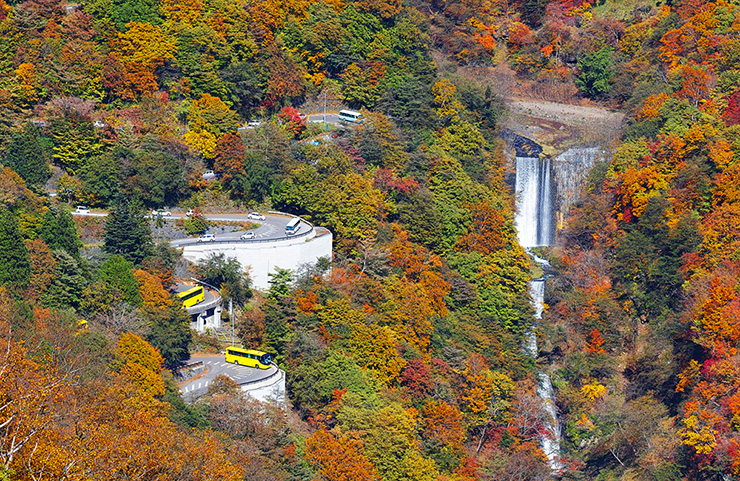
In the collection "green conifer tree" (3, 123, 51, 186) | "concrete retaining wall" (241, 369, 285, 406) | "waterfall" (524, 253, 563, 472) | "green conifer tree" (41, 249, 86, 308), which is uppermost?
"green conifer tree" (3, 123, 51, 186)

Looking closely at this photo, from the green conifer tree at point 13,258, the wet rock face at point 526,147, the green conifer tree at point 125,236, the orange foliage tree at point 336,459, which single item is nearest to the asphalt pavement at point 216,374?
the orange foliage tree at point 336,459

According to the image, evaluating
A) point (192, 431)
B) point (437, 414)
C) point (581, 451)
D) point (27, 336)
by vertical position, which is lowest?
point (581, 451)

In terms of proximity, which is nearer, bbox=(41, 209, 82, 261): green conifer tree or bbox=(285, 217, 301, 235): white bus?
bbox=(41, 209, 82, 261): green conifer tree

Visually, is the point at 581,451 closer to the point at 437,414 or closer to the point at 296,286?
the point at 437,414

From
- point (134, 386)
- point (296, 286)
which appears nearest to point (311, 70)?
point (296, 286)

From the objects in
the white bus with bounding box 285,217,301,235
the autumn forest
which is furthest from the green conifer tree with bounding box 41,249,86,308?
the white bus with bounding box 285,217,301,235

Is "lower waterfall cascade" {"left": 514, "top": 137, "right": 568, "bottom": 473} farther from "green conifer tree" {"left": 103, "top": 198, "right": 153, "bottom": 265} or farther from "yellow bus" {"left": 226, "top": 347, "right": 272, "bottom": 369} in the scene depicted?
"green conifer tree" {"left": 103, "top": 198, "right": 153, "bottom": 265}
